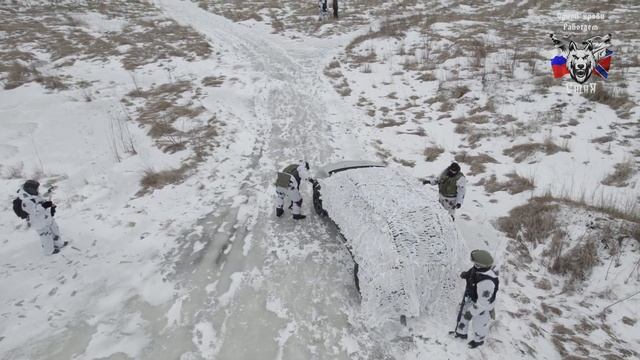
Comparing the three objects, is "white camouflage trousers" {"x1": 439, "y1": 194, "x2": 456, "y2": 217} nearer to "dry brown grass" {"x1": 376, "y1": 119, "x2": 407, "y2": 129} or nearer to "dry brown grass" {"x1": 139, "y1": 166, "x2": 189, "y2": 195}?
"dry brown grass" {"x1": 376, "y1": 119, "x2": 407, "y2": 129}

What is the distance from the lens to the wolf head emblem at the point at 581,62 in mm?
13851

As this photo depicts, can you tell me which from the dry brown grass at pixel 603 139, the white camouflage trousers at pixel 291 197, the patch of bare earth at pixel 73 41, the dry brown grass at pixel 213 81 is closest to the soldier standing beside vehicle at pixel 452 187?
the white camouflage trousers at pixel 291 197

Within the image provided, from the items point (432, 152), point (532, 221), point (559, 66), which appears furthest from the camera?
point (559, 66)

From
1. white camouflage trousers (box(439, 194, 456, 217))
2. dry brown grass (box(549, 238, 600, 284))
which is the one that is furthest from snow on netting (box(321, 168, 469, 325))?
dry brown grass (box(549, 238, 600, 284))

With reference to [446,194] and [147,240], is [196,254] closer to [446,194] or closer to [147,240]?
[147,240]

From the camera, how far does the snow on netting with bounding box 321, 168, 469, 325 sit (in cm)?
602

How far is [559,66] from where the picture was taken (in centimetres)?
1505

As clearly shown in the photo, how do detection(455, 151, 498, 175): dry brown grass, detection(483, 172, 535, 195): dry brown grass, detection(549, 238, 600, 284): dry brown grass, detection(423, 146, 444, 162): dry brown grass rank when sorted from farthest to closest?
detection(423, 146, 444, 162): dry brown grass, detection(455, 151, 498, 175): dry brown grass, detection(483, 172, 535, 195): dry brown grass, detection(549, 238, 600, 284): dry brown grass

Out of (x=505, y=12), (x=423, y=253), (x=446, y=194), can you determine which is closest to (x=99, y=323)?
(x=423, y=253)

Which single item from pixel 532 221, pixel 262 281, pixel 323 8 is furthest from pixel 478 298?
pixel 323 8

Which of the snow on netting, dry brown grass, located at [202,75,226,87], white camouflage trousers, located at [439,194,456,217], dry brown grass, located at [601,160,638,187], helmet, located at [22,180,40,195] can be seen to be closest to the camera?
the snow on netting

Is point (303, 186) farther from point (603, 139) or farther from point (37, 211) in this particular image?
point (603, 139)

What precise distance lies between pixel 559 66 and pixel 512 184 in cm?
802

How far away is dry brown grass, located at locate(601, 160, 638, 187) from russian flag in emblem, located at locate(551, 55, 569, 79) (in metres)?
6.14
